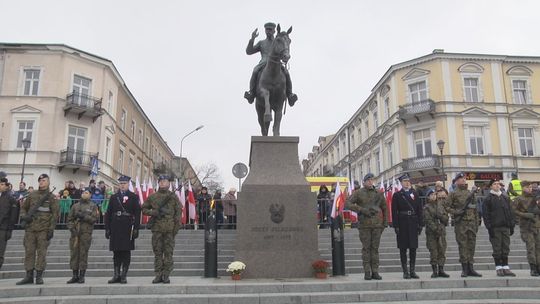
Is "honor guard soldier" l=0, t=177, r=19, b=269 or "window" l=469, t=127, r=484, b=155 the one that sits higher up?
"window" l=469, t=127, r=484, b=155

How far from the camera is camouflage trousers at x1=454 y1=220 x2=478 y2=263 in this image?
28.1ft

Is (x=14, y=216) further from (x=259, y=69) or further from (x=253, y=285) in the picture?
(x=259, y=69)

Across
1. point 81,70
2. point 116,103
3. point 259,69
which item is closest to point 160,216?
point 259,69

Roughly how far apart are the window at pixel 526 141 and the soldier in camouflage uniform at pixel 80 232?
34079mm

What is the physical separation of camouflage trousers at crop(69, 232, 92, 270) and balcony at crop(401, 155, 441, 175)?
29507 mm

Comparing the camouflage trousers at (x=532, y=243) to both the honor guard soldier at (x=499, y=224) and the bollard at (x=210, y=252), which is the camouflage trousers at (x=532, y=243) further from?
the bollard at (x=210, y=252)

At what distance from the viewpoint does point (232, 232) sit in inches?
518

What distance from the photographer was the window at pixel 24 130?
1159 inches

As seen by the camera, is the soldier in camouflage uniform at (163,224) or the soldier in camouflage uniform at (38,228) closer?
the soldier in camouflage uniform at (38,228)

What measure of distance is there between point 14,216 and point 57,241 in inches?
159

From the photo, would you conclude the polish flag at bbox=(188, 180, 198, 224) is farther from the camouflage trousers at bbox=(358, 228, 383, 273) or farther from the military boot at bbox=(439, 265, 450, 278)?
the military boot at bbox=(439, 265, 450, 278)

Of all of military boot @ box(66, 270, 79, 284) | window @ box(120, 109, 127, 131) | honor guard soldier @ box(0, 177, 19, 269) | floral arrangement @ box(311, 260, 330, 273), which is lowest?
military boot @ box(66, 270, 79, 284)

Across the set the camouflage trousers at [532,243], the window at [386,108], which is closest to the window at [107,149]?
the window at [386,108]

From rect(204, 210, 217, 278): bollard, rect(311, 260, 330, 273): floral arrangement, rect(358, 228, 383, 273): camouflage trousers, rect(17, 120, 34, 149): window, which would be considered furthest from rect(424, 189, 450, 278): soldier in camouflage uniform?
rect(17, 120, 34, 149): window
